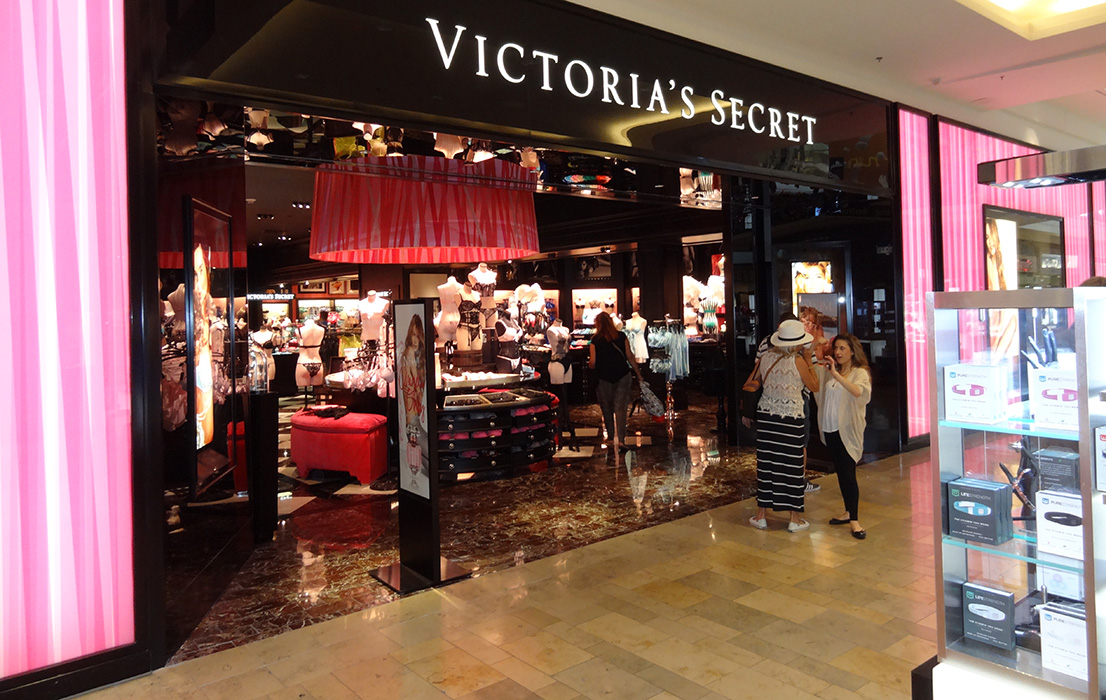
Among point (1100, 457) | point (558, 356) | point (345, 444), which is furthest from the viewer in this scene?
point (558, 356)

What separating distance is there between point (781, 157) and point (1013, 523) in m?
4.14

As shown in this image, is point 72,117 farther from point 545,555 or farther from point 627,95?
point 545,555

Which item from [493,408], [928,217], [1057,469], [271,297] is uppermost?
[271,297]

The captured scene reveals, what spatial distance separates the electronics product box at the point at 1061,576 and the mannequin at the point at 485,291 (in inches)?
247

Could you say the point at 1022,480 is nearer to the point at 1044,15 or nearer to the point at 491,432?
the point at 491,432

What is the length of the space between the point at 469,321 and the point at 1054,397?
20.6 feet

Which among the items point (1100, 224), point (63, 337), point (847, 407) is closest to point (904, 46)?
point (847, 407)

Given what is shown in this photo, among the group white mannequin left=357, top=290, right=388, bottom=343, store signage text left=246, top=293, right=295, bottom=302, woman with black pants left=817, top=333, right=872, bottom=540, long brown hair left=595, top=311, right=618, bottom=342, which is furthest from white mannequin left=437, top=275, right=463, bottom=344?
store signage text left=246, top=293, right=295, bottom=302

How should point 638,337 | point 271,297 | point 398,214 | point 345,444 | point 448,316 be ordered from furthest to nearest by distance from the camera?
point 271,297
point 638,337
point 448,316
point 345,444
point 398,214

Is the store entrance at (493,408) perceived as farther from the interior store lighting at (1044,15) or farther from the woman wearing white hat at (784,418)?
the interior store lighting at (1044,15)

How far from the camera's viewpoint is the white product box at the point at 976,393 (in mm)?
2252

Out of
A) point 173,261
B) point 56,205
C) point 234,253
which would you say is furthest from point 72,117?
point 234,253

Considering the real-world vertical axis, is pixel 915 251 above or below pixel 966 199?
below

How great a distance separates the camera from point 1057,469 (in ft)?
6.95
